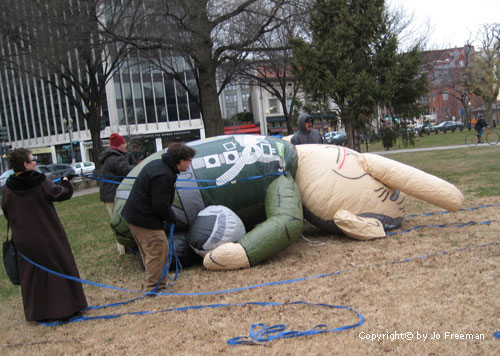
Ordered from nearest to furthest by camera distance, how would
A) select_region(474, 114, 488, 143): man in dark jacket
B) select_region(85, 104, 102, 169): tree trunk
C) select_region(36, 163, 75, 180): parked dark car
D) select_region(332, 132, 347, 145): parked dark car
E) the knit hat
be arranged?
the knit hat, select_region(85, 104, 102, 169): tree trunk, select_region(474, 114, 488, 143): man in dark jacket, select_region(36, 163, 75, 180): parked dark car, select_region(332, 132, 347, 145): parked dark car

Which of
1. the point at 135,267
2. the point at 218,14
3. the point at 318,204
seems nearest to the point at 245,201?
the point at 318,204

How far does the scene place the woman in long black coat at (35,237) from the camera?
13.9ft

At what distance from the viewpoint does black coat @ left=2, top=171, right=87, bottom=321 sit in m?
4.23

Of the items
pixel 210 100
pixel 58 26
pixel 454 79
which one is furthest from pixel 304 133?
pixel 454 79

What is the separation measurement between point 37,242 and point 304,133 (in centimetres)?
472

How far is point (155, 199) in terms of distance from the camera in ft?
14.2

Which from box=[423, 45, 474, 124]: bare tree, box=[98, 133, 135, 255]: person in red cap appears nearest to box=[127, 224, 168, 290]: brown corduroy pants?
box=[98, 133, 135, 255]: person in red cap

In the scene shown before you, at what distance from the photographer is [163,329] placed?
3.83 meters

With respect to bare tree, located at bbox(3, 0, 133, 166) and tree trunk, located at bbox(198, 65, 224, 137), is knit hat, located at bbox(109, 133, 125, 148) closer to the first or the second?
tree trunk, located at bbox(198, 65, 224, 137)

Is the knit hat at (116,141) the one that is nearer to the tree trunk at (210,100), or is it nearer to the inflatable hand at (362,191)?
the inflatable hand at (362,191)

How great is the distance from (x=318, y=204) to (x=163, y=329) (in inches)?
112

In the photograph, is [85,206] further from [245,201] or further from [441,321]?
[441,321]

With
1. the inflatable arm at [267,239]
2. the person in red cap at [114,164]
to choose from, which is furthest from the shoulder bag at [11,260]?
the inflatable arm at [267,239]

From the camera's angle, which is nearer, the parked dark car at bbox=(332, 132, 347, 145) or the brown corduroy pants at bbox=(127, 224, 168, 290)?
the brown corduroy pants at bbox=(127, 224, 168, 290)
